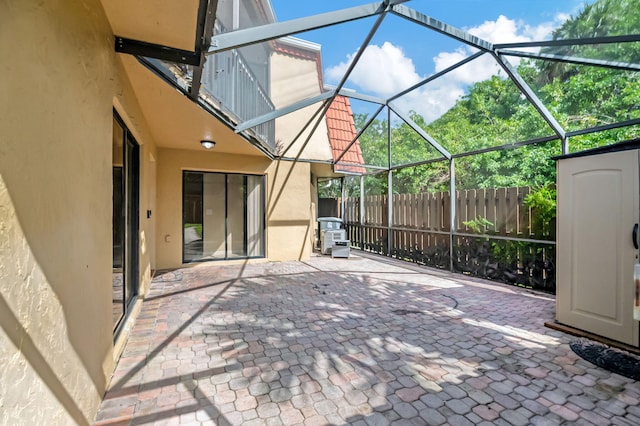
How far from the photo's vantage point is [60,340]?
158 cm

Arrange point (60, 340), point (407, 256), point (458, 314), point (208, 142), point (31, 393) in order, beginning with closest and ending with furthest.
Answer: point (31, 393) < point (60, 340) < point (458, 314) < point (208, 142) < point (407, 256)

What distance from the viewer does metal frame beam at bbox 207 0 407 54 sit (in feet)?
9.51

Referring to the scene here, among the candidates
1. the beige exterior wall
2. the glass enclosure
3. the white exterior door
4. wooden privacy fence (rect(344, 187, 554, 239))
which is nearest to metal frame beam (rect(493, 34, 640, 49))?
the glass enclosure

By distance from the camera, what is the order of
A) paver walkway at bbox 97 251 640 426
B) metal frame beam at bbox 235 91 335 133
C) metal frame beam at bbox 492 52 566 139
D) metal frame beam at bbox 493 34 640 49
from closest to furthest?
paver walkway at bbox 97 251 640 426 < metal frame beam at bbox 493 34 640 49 < metal frame beam at bbox 492 52 566 139 < metal frame beam at bbox 235 91 335 133

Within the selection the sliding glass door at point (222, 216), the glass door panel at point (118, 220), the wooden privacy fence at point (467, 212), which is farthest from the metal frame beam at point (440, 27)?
the sliding glass door at point (222, 216)

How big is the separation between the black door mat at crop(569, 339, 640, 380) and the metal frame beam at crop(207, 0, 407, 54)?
4.23m

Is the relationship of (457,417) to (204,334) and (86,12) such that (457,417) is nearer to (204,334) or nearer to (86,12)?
(204,334)

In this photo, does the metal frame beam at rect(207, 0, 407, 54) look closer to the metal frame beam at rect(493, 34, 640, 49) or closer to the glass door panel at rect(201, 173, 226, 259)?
the metal frame beam at rect(493, 34, 640, 49)

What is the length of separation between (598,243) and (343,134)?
27.0 ft

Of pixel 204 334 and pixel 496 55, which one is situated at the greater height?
pixel 496 55

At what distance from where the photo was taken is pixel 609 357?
10.00 ft

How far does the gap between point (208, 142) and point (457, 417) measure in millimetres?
6143

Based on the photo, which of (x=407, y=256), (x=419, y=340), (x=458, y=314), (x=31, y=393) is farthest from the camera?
(x=407, y=256)

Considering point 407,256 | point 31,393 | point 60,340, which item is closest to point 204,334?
point 60,340
